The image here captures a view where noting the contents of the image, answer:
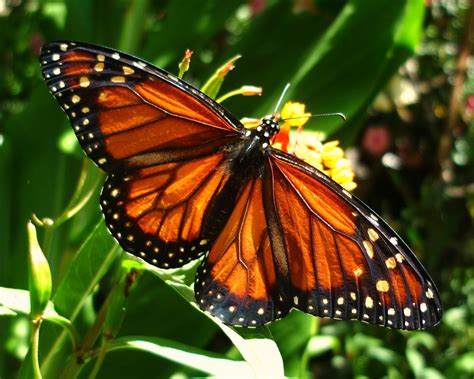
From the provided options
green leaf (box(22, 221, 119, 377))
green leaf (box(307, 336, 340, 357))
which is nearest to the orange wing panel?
green leaf (box(22, 221, 119, 377))

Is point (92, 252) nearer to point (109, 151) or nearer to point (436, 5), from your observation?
point (109, 151)

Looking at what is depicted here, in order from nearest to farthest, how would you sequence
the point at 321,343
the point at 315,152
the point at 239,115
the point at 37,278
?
the point at 37,278 < the point at 315,152 < the point at 239,115 < the point at 321,343

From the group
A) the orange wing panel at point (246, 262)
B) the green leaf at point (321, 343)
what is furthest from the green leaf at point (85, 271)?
the green leaf at point (321, 343)

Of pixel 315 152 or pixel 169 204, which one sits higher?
pixel 315 152

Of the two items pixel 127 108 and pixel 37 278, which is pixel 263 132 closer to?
pixel 127 108

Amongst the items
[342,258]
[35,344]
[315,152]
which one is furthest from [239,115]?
[35,344]

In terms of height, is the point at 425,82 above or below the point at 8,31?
above

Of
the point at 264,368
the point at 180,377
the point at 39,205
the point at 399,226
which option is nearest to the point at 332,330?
the point at 399,226

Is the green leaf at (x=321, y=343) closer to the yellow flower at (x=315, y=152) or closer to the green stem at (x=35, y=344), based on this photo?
the yellow flower at (x=315, y=152)
